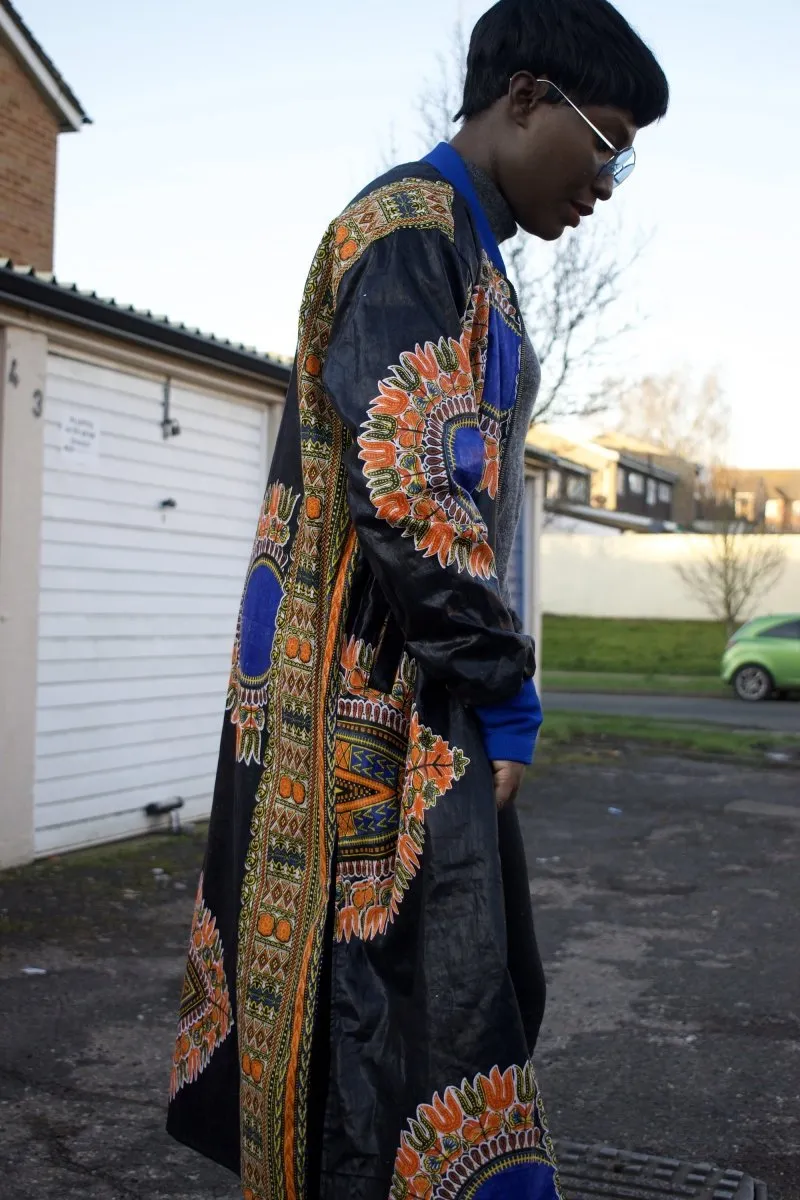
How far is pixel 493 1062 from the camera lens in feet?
6.20

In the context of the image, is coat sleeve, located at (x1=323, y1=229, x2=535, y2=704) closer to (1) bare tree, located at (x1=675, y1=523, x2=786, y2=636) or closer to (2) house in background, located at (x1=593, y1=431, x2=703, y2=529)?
(1) bare tree, located at (x1=675, y1=523, x2=786, y2=636)

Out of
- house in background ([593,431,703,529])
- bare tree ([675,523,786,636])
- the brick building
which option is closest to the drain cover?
the brick building

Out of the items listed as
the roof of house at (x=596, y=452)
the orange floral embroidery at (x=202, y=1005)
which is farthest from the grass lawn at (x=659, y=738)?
the roof of house at (x=596, y=452)

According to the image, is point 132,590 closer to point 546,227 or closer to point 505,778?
point 546,227

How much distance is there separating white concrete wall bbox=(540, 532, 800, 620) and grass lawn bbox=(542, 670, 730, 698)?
13.4 meters

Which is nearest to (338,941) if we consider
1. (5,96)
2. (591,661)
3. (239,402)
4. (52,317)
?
(52,317)

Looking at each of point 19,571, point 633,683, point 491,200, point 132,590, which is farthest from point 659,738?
point 491,200

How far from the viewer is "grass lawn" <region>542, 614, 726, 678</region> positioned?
99.7ft

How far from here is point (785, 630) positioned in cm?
2275

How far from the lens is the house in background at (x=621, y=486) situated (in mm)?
54594

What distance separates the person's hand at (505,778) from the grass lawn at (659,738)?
1107 cm

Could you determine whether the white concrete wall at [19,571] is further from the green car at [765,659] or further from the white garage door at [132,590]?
the green car at [765,659]

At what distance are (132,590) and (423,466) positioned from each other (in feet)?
22.3

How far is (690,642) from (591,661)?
17.2 feet
